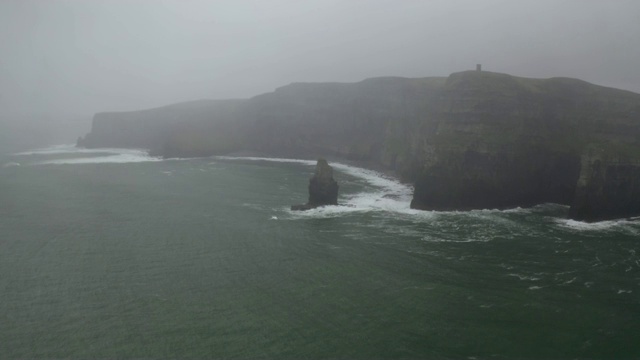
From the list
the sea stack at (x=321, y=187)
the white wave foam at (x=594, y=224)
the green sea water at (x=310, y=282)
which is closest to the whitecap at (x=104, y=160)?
the green sea water at (x=310, y=282)

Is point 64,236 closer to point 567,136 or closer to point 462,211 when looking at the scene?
point 462,211

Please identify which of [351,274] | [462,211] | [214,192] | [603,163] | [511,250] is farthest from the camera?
[214,192]

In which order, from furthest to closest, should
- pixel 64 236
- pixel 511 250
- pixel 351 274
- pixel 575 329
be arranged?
pixel 64 236 → pixel 511 250 → pixel 351 274 → pixel 575 329

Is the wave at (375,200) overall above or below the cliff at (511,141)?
below

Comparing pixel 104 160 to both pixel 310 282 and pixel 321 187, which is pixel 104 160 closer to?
pixel 321 187

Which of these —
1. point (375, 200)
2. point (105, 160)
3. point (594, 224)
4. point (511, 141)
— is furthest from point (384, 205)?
point (105, 160)

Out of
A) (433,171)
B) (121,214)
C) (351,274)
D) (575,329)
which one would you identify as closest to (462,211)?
(433,171)

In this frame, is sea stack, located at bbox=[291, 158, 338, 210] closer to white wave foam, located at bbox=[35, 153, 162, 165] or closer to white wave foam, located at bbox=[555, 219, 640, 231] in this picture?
white wave foam, located at bbox=[555, 219, 640, 231]

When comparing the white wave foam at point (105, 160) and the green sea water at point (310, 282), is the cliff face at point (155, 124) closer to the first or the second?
the white wave foam at point (105, 160)
